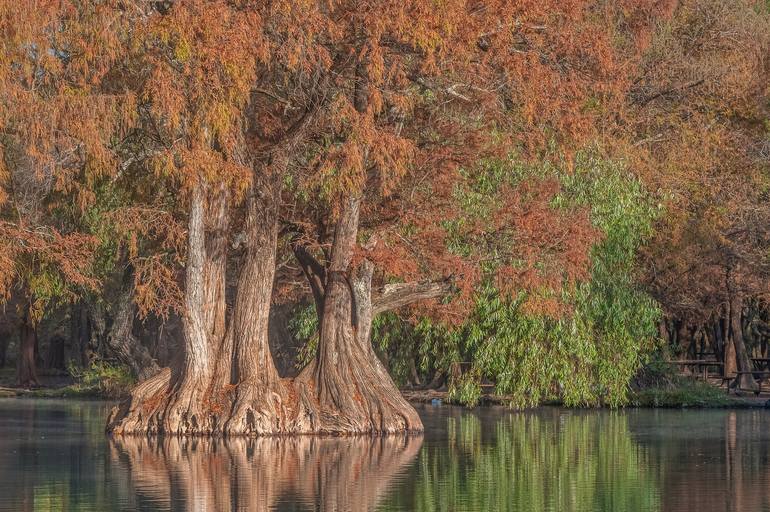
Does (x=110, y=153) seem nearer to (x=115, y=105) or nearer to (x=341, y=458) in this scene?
(x=115, y=105)

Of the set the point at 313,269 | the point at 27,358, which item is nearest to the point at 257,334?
the point at 313,269

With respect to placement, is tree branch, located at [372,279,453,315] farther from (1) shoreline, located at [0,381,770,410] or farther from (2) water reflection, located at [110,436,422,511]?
(1) shoreline, located at [0,381,770,410]

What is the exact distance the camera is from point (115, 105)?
95.3 ft

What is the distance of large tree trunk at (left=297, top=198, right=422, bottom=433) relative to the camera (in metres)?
31.9

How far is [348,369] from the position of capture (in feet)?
107

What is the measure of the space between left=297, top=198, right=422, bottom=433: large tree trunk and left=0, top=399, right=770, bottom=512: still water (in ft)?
4.06

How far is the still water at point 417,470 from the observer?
17953 millimetres

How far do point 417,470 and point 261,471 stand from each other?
235 centimetres

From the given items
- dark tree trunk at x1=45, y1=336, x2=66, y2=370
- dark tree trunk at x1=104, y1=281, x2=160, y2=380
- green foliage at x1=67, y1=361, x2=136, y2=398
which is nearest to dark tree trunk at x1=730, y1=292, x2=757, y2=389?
dark tree trunk at x1=104, y1=281, x2=160, y2=380

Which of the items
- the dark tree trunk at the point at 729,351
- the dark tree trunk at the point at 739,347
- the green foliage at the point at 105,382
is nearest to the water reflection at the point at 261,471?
the dark tree trunk at the point at 739,347

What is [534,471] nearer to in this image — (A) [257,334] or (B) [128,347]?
(A) [257,334]

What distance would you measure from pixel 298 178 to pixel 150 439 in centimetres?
701

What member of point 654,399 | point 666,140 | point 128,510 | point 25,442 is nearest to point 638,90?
point 666,140

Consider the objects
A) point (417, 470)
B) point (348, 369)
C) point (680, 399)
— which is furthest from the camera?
point (680, 399)
